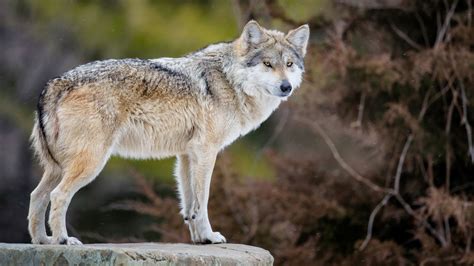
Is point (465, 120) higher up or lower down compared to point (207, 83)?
lower down

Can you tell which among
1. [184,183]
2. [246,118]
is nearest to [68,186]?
[184,183]

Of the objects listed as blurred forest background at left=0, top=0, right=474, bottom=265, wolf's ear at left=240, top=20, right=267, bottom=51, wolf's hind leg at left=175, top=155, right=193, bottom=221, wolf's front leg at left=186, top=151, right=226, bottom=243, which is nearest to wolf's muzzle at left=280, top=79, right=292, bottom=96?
wolf's ear at left=240, top=20, right=267, bottom=51

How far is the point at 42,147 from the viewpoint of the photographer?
6637 millimetres

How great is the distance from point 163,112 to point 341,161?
247 inches

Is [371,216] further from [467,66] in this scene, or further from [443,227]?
[467,66]

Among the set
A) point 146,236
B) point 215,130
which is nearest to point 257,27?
point 215,130

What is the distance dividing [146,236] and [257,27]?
7.23m

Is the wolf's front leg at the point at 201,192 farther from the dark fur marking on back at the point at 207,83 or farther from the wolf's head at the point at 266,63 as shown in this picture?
the wolf's head at the point at 266,63

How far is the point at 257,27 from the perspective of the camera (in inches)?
293

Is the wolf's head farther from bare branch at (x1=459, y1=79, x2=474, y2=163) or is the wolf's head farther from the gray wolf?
bare branch at (x1=459, y1=79, x2=474, y2=163)

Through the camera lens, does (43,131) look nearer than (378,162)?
Yes

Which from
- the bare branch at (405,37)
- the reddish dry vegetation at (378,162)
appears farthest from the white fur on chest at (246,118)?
the bare branch at (405,37)

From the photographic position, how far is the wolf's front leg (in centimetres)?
710

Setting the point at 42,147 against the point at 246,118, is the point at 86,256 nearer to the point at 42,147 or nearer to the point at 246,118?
the point at 42,147
